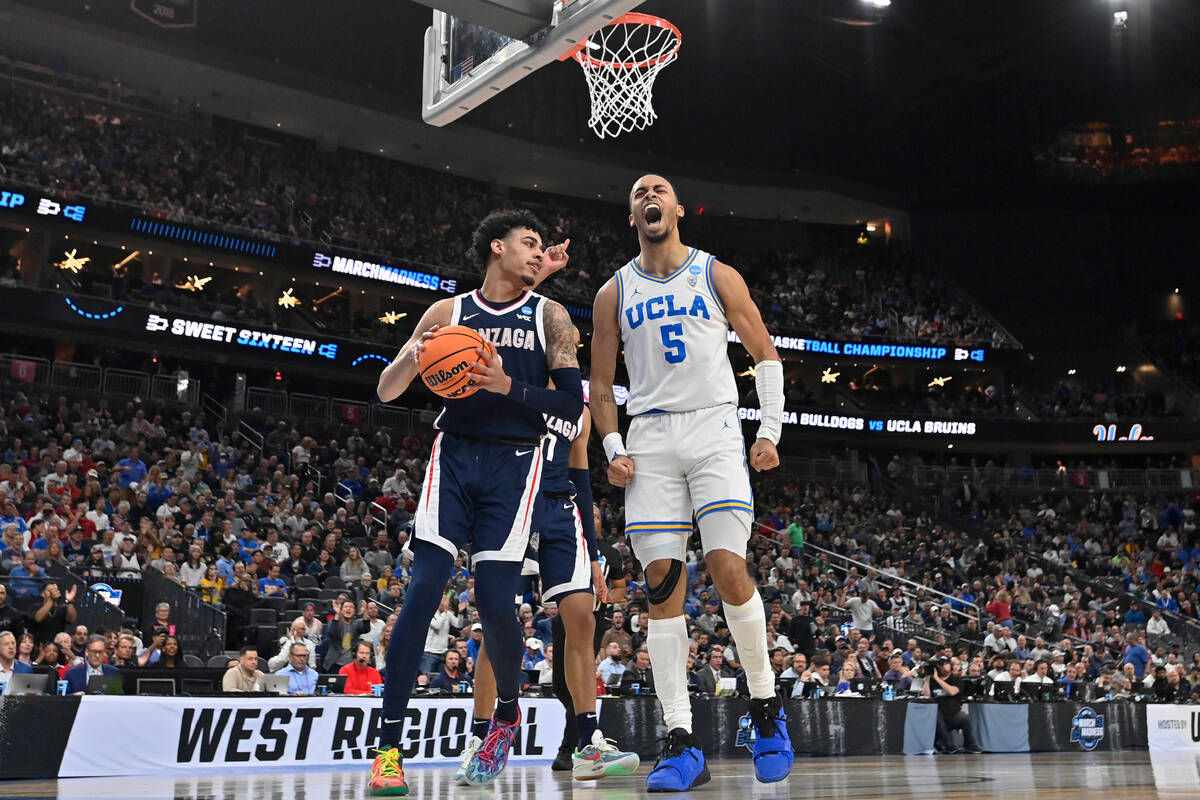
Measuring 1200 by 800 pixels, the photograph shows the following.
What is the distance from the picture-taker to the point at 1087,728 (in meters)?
16.1

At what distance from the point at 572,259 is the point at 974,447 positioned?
1604 cm

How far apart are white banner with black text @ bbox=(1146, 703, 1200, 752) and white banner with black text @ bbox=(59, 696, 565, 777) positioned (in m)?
10.9

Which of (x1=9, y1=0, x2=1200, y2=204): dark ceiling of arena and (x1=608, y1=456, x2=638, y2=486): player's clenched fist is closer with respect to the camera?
(x1=608, y1=456, x2=638, y2=486): player's clenched fist

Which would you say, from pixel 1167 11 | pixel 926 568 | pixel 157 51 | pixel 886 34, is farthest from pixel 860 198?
pixel 157 51

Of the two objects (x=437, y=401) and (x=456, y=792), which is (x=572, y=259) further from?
(x=456, y=792)

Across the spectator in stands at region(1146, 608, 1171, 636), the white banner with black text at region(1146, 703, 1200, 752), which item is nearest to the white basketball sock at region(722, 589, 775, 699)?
the white banner with black text at region(1146, 703, 1200, 752)

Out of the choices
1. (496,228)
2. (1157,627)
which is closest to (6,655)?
(496,228)

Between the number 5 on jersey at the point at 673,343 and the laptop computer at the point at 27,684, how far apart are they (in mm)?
6037

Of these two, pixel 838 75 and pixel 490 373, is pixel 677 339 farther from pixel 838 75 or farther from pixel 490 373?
pixel 838 75

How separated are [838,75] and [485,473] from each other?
35.2 m

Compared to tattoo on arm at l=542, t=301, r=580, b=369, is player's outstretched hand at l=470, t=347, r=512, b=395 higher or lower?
lower

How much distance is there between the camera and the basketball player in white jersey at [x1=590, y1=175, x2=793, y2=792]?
505 cm

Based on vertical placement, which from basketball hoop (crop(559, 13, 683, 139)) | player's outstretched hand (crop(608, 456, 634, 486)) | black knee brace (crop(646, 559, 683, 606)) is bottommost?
black knee brace (crop(646, 559, 683, 606))

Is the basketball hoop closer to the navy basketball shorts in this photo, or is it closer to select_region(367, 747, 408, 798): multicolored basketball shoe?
the navy basketball shorts
